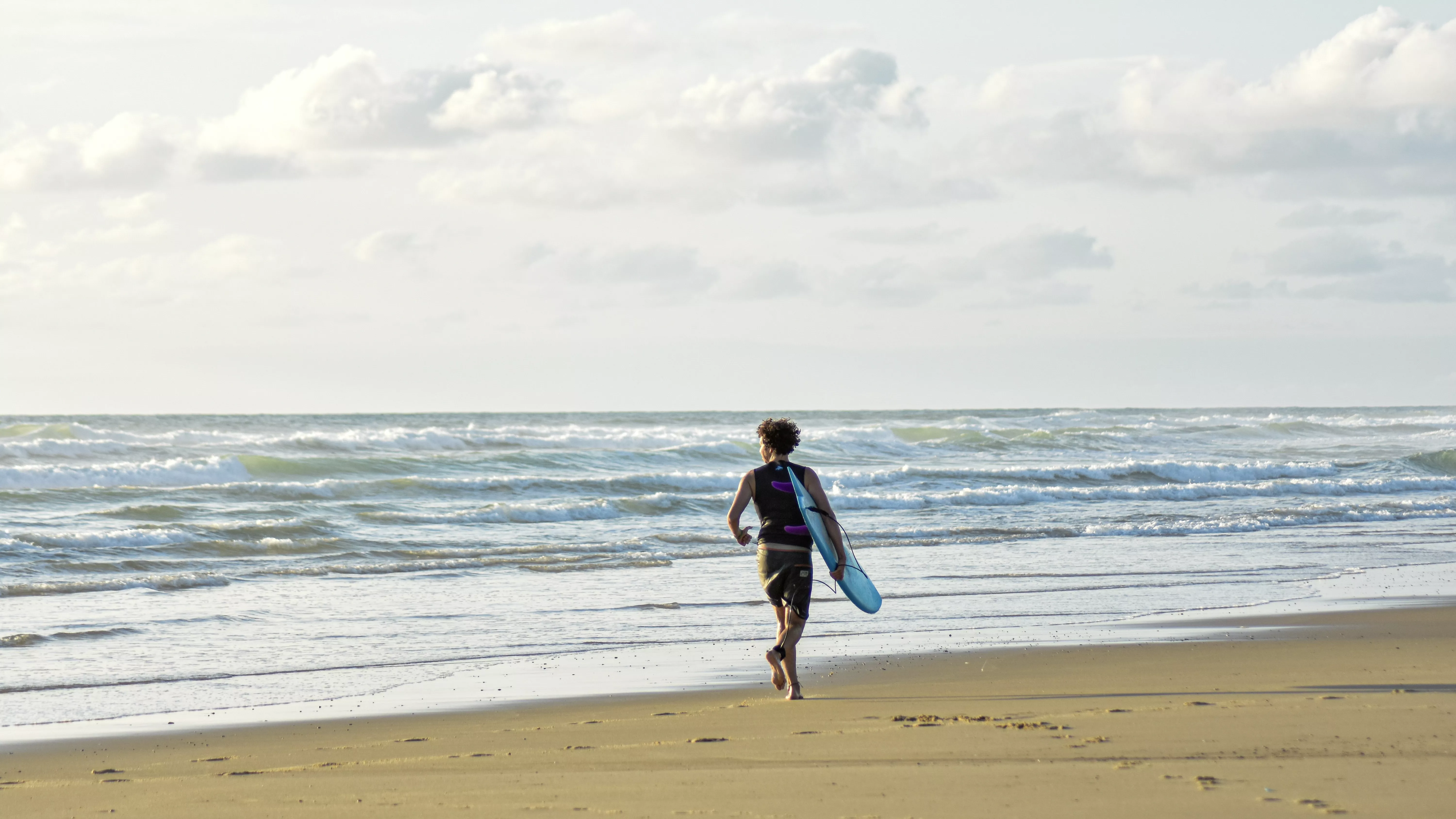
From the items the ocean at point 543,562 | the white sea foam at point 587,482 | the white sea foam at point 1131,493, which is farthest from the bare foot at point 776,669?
the white sea foam at point 587,482

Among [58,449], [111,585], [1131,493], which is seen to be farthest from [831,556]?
[58,449]

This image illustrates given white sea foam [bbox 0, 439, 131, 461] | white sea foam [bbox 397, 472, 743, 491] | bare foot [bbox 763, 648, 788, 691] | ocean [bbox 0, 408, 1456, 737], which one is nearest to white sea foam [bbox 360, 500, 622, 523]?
ocean [bbox 0, 408, 1456, 737]

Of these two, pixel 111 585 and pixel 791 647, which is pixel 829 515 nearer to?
pixel 791 647

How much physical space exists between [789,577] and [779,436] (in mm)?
770

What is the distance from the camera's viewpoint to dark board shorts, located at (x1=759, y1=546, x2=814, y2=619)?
22.2 feet

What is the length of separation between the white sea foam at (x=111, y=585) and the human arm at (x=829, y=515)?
773 cm

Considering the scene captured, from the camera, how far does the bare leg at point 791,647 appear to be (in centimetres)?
682

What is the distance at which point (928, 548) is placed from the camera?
15.8 meters

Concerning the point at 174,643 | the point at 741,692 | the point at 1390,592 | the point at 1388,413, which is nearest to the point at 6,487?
the point at 174,643

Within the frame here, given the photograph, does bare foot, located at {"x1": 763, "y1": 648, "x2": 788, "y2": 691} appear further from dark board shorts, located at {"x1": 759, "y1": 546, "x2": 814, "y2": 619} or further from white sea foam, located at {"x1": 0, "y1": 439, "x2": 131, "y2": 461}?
white sea foam, located at {"x1": 0, "y1": 439, "x2": 131, "y2": 461}

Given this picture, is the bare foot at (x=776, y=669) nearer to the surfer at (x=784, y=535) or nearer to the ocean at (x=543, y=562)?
the surfer at (x=784, y=535)

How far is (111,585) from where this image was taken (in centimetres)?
1209

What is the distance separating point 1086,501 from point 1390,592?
40.5 ft

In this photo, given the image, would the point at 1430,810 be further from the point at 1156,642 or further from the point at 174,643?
the point at 174,643
